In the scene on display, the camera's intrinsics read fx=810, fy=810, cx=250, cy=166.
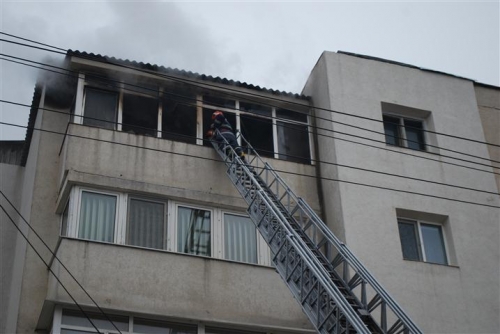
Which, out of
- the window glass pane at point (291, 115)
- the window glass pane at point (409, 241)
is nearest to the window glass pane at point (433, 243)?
the window glass pane at point (409, 241)

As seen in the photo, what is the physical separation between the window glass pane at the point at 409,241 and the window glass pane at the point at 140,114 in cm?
565

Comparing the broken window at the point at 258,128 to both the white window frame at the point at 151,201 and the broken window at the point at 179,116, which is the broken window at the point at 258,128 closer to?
the broken window at the point at 179,116

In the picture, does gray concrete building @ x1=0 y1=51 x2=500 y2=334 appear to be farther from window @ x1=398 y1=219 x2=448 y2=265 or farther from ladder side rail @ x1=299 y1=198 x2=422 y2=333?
ladder side rail @ x1=299 y1=198 x2=422 y2=333

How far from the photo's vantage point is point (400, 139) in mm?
18641

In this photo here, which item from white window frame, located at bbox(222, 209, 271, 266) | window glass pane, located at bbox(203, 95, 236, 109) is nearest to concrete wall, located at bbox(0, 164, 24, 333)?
white window frame, located at bbox(222, 209, 271, 266)

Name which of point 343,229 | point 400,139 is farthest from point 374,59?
point 343,229

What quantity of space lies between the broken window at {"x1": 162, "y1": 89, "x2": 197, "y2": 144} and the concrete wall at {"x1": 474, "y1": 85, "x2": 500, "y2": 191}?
7071 millimetres

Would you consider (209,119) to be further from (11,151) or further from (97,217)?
(11,151)

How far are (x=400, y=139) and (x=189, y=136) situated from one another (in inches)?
196

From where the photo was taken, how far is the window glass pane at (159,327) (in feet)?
46.3

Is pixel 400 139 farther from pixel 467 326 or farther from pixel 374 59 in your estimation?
pixel 467 326

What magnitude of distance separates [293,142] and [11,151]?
913 cm

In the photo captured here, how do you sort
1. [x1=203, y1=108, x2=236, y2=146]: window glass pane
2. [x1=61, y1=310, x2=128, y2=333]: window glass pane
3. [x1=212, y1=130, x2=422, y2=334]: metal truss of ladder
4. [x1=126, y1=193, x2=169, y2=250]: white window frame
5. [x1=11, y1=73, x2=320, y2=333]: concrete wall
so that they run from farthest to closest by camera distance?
[x1=203, y1=108, x2=236, y2=146]: window glass pane < [x1=126, y1=193, x2=169, y2=250]: white window frame < [x1=11, y1=73, x2=320, y2=333]: concrete wall < [x1=61, y1=310, x2=128, y2=333]: window glass pane < [x1=212, y1=130, x2=422, y2=334]: metal truss of ladder

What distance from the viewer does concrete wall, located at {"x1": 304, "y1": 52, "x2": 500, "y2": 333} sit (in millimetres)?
16094
